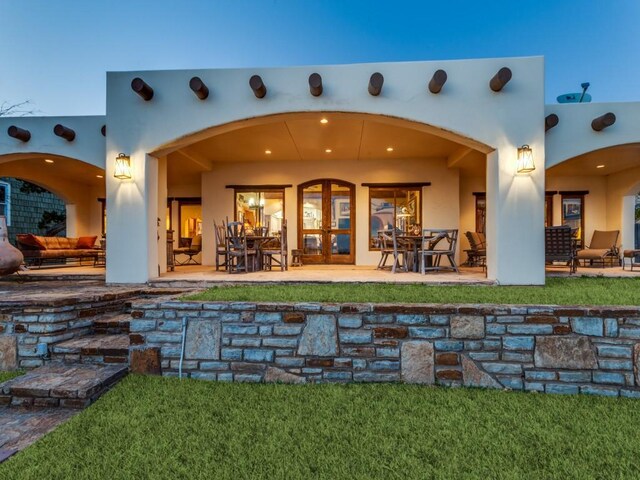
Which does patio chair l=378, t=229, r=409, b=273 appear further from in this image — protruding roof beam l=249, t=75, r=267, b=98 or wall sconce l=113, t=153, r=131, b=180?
wall sconce l=113, t=153, r=131, b=180

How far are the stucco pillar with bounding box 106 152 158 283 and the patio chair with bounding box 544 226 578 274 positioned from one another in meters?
6.58

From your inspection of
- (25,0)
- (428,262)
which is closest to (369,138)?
(428,262)

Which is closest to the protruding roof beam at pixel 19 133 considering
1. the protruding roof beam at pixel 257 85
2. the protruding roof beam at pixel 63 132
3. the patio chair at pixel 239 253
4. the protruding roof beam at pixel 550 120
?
the protruding roof beam at pixel 63 132

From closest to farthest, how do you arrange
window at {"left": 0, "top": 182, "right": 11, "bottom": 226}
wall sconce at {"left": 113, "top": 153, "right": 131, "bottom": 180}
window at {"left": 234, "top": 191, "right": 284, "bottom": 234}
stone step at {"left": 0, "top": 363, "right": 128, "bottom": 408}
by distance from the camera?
stone step at {"left": 0, "top": 363, "right": 128, "bottom": 408}, wall sconce at {"left": 113, "top": 153, "right": 131, "bottom": 180}, window at {"left": 234, "top": 191, "right": 284, "bottom": 234}, window at {"left": 0, "top": 182, "right": 11, "bottom": 226}

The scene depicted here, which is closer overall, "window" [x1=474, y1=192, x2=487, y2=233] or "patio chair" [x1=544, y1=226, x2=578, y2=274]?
"patio chair" [x1=544, y1=226, x2=578, y2=274]

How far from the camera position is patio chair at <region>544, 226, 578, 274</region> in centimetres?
592

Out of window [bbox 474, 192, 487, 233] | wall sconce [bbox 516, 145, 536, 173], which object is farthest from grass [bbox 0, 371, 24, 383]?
window [bbox 474, 192, 487, 233]

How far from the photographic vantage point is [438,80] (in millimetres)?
4531

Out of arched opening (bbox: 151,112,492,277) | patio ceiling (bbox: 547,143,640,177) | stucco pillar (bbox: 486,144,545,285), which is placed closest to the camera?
stucco pillar (bbox: 486,144,545,285)

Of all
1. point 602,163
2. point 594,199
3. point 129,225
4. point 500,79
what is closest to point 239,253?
point 129,225

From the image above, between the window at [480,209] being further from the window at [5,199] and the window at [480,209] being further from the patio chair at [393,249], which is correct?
the window at [5,199]

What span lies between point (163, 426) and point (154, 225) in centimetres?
379

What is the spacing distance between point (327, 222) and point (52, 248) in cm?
678

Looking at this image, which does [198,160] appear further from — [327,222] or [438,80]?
[438,80]
